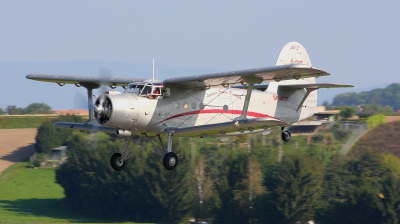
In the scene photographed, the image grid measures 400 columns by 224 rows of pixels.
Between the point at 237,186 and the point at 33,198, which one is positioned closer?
the point at 237,186

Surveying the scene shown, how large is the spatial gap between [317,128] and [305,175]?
2751 centimetres

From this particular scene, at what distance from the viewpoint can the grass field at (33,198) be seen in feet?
217

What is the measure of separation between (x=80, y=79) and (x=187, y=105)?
4348 millimetres

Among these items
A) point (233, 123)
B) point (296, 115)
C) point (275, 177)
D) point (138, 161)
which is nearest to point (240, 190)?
point (275, 177)

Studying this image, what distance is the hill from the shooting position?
8150 cm

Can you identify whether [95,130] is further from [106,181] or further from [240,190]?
[106,181]

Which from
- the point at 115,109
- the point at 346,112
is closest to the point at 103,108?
the point at 115,109

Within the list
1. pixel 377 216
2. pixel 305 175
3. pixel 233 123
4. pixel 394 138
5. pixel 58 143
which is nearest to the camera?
pixel 233 123

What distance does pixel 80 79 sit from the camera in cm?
2394

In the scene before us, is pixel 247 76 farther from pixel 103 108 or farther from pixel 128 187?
pixel 128 187

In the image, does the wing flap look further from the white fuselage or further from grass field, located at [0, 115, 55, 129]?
grass field, located at [0, 115, 55, 129]

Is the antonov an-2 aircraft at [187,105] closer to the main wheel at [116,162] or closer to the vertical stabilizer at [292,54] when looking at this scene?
the main wheel at [116,162]

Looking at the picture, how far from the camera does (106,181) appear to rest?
73.3 meters

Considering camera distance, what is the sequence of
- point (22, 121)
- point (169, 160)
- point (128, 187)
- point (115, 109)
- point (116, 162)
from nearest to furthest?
1. point (115, 109)
2. point (169, 160)
3. point (116, 162)
4. point (128, 187)
5. point (22, 121)
